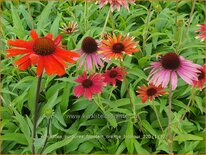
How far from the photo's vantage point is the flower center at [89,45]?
59.7 inches

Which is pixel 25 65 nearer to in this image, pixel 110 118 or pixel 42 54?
pixel 42 54

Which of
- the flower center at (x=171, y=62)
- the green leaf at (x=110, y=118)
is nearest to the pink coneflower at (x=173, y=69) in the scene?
the flower center at (x=171, y=62)

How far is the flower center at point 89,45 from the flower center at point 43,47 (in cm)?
34

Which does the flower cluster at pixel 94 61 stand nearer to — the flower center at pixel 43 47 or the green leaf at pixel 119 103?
the flower center at pixel 43 47

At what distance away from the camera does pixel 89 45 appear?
60.1 inches

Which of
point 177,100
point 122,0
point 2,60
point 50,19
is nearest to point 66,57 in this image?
point 122,0

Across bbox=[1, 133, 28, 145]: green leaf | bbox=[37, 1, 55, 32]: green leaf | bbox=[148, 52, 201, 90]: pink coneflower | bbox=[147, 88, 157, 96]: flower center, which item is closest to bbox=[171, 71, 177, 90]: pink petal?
bbox=[148, 52, 201, 90]: pink coneflower

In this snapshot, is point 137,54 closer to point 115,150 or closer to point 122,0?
point 122,0

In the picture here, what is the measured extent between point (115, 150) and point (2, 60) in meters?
0.85

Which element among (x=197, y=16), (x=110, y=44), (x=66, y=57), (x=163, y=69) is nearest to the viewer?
(x=66, y=57)

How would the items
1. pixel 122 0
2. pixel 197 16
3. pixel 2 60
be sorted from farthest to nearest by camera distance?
pixel 197 16, pixel 2 60, pixel 122 0

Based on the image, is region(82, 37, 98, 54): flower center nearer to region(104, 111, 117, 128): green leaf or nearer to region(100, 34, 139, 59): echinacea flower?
region(100, 34, 139, 59): echinacea flower

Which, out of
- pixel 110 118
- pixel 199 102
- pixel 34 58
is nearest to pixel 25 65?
pixel 34 58

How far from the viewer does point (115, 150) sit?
63.2 inches
